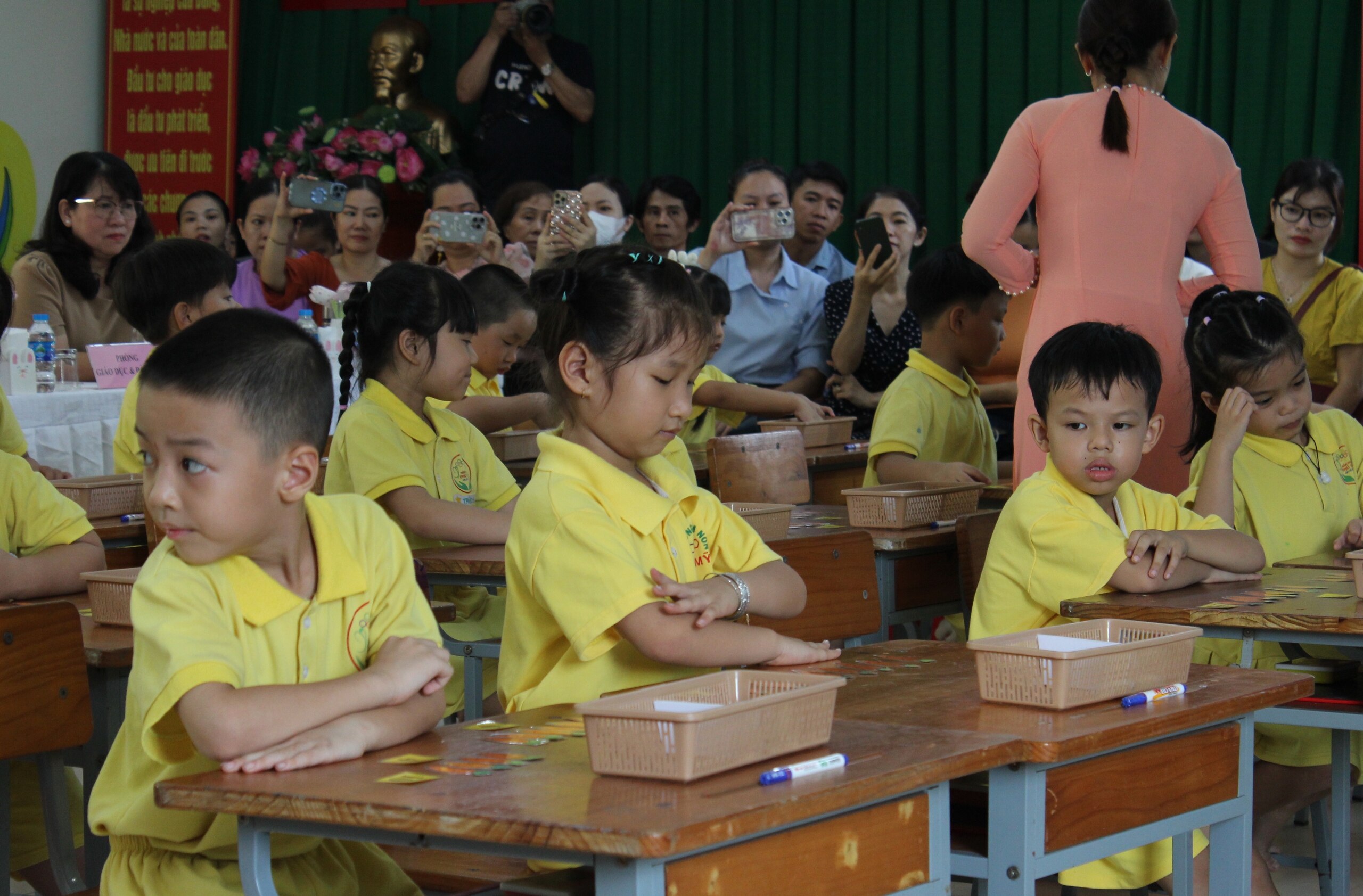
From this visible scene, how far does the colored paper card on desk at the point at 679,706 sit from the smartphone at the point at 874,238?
12.4 feet

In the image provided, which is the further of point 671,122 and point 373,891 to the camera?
point 671,122

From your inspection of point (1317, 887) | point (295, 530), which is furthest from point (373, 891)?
point (1317, 887)

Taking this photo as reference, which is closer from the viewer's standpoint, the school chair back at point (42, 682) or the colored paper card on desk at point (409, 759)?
the colored paper card on desk at point (409, 759)

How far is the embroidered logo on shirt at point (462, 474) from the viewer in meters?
3.09

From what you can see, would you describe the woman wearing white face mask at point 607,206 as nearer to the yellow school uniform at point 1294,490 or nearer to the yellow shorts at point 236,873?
the yellow school uniform at point 1294,490

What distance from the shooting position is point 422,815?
3.71 ft

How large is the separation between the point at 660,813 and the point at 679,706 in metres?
0.20

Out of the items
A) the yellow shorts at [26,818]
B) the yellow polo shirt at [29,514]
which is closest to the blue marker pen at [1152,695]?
the yellow shorts at [26,818]

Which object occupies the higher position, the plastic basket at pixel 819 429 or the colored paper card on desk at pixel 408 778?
→ the plastic basket at pixel 819 429

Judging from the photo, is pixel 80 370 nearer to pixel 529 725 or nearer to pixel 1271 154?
pixel 529 725

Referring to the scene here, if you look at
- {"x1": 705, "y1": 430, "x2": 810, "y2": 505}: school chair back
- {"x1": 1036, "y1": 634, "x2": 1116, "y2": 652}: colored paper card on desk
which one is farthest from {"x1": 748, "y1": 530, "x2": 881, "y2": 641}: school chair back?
{"x1": 705, "y1": 430, "x2": 810, "y2": 505}: school chair back

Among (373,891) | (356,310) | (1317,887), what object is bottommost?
(1317,887)

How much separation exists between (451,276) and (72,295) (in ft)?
8.33

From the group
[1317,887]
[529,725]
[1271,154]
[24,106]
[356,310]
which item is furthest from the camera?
[24,106]
